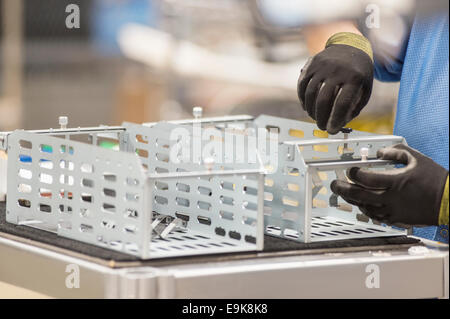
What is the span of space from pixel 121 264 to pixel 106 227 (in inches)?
5.1

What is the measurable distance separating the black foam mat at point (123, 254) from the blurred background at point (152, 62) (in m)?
2.27

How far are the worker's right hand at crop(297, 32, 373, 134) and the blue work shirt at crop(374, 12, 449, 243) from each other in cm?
17

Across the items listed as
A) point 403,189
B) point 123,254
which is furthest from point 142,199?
point 403,189

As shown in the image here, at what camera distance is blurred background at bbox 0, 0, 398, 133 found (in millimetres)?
4785

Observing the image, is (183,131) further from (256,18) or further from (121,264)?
(256,18)

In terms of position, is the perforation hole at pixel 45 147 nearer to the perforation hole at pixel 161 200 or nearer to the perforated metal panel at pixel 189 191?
the perforated metal panel at pixel 189 191

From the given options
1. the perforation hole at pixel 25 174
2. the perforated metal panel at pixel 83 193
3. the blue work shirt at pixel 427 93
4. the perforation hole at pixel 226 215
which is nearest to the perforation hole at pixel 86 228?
the perforated metal panel at pixel 83 193

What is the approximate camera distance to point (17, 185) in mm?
1962

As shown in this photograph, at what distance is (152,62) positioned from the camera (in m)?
5.59

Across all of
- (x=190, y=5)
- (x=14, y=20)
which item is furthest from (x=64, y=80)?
(x=190, y=5)

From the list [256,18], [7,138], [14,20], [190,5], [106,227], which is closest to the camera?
[106,227]

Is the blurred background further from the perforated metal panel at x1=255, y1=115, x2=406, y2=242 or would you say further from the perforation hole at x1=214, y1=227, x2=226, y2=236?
the perforation hole at x1=214, y1=227, x2=226, y2=236

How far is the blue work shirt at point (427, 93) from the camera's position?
2.07m

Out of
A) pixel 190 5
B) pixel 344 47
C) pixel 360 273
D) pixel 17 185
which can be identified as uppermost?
pixel 190 5
